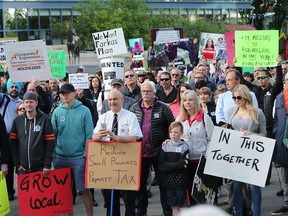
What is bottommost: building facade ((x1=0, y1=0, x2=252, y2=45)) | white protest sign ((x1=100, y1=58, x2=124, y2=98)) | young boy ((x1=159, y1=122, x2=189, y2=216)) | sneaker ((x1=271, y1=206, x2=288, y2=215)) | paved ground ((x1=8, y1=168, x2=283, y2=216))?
paved ground ((x1=8, y1=168, x2=283, y2=216))

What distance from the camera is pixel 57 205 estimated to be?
26.6 ft

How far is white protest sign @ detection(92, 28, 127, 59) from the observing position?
46.2 feet

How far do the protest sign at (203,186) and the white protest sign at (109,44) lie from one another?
655cm

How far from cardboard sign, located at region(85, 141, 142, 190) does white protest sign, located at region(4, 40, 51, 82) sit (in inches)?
196

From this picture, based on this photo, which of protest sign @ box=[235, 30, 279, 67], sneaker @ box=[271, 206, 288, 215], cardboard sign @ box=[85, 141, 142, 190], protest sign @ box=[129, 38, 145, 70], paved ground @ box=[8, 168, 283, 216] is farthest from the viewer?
protest sign @ box=[129, 38, 145, 70]

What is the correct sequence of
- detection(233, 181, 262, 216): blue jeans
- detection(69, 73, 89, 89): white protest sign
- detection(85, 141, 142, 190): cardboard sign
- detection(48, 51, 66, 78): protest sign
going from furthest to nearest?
detection(48, 51, 66, 78): protest sign → detection(69, 73, 89, 89): white protest sign → detection(233, 181, 262, 216): blue jeans → detection(85, 141, 142, 190): cardboard sign

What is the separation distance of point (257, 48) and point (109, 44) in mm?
3089

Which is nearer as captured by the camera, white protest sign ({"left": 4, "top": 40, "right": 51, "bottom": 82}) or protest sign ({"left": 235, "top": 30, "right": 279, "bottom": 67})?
white protest sign ({"left": 4, "top": 40, "right": 51, "bottom": 82})

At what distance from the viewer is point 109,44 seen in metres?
14.2

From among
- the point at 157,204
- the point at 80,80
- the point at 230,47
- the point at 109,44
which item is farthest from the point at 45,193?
the point at 230,47

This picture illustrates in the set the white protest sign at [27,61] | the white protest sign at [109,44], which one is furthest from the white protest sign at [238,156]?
the white protest sign at [109,44]

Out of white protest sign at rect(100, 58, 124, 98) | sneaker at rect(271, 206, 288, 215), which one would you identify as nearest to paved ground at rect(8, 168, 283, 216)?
sneaker at rect(271, 206, 288, 215)

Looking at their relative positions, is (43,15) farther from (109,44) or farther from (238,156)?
(238,156)

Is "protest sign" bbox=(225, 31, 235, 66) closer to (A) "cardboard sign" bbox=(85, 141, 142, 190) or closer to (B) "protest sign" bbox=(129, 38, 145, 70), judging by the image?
(B) "protest sign" bbox=(129, 38, 145, 70)
